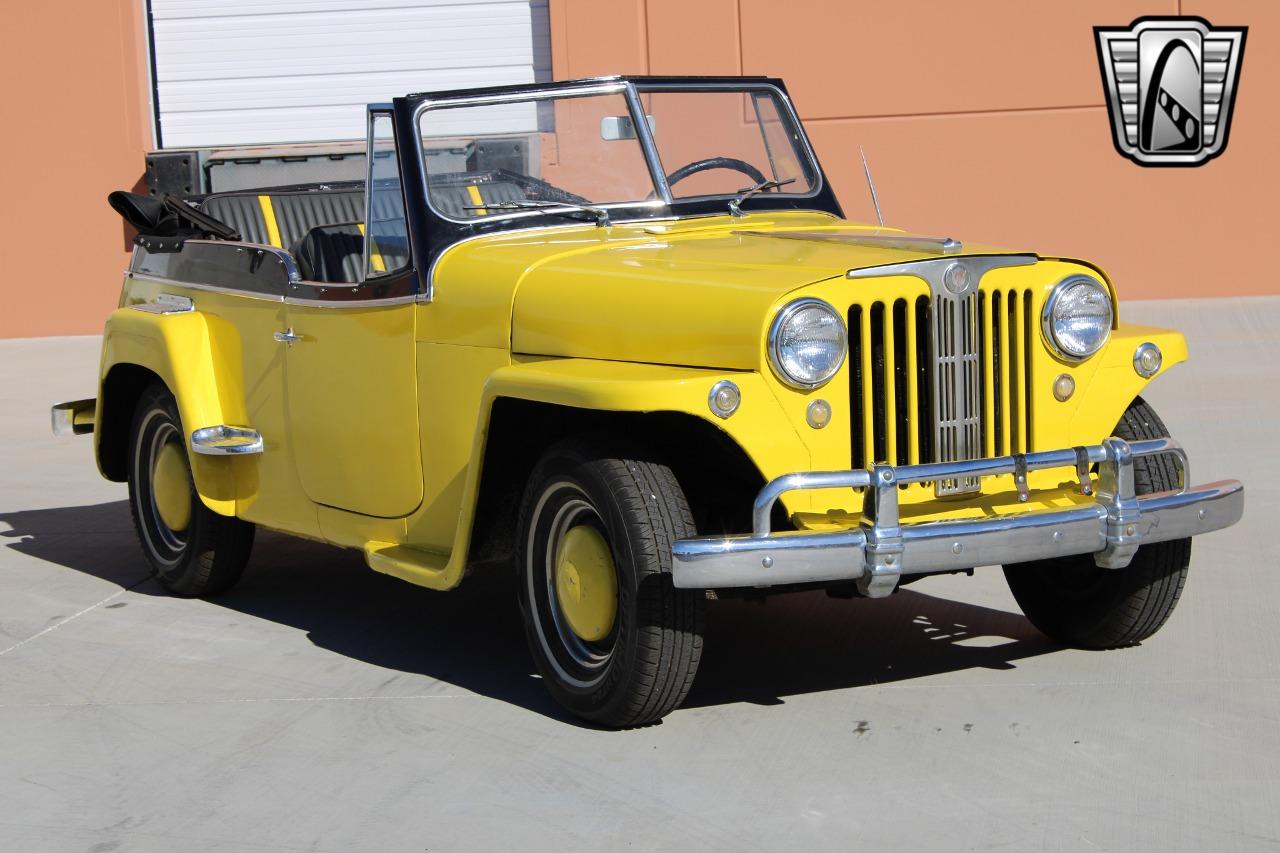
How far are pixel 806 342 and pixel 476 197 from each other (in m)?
1.51

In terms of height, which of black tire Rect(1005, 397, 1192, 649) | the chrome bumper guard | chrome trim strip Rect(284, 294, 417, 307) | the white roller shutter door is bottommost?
black tire Rect(1005, 397, 1192, 649)

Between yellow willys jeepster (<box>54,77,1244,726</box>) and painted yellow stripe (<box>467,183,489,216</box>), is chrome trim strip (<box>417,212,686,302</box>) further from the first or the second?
painted yellow stripe (<box>467,183,489,216</box>)

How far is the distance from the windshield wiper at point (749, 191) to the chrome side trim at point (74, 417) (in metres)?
2.72

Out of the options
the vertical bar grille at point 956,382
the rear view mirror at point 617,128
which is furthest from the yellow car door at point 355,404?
the vertical bar grille at point 956,382

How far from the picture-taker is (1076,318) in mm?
4457

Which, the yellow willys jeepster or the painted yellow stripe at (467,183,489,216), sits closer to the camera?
the yellow willys jeepster

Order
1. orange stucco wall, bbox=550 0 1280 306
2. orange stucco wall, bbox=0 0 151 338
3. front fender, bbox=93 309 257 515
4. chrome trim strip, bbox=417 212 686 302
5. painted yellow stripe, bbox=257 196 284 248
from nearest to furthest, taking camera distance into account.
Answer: chrome trim strip, bbox=417 212 686 302 < front fender, bbox=93 309 257 515 < painted yellow stripe, bbox=257 196 284 248 < orange stucco wall, bbox=550 0 1280 306 < orange stucco wall, bbox=0 0 151 338

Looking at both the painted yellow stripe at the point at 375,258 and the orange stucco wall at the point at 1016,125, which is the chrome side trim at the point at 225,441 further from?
the orange stucco wall at the point at 1016,125

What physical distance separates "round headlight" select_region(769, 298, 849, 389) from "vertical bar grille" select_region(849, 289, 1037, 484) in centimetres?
9

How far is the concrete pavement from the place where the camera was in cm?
371

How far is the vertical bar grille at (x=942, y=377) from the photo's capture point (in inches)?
166

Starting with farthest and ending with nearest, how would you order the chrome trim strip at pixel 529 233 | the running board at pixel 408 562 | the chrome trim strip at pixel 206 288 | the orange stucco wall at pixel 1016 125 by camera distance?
1. the orange stucco wall at pixel 1016 125
2. the chrome trim strip at pixel 206 288
3. the chrome trim strip at pixel 529 233
4. the running board at pixel 408 562

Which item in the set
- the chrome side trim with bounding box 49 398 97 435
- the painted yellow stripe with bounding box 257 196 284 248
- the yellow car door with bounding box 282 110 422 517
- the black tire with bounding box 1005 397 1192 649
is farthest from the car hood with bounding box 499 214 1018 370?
the chrome side trim with bounding box 49 398 97 435

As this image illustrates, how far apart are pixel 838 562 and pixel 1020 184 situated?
9.65 meters
